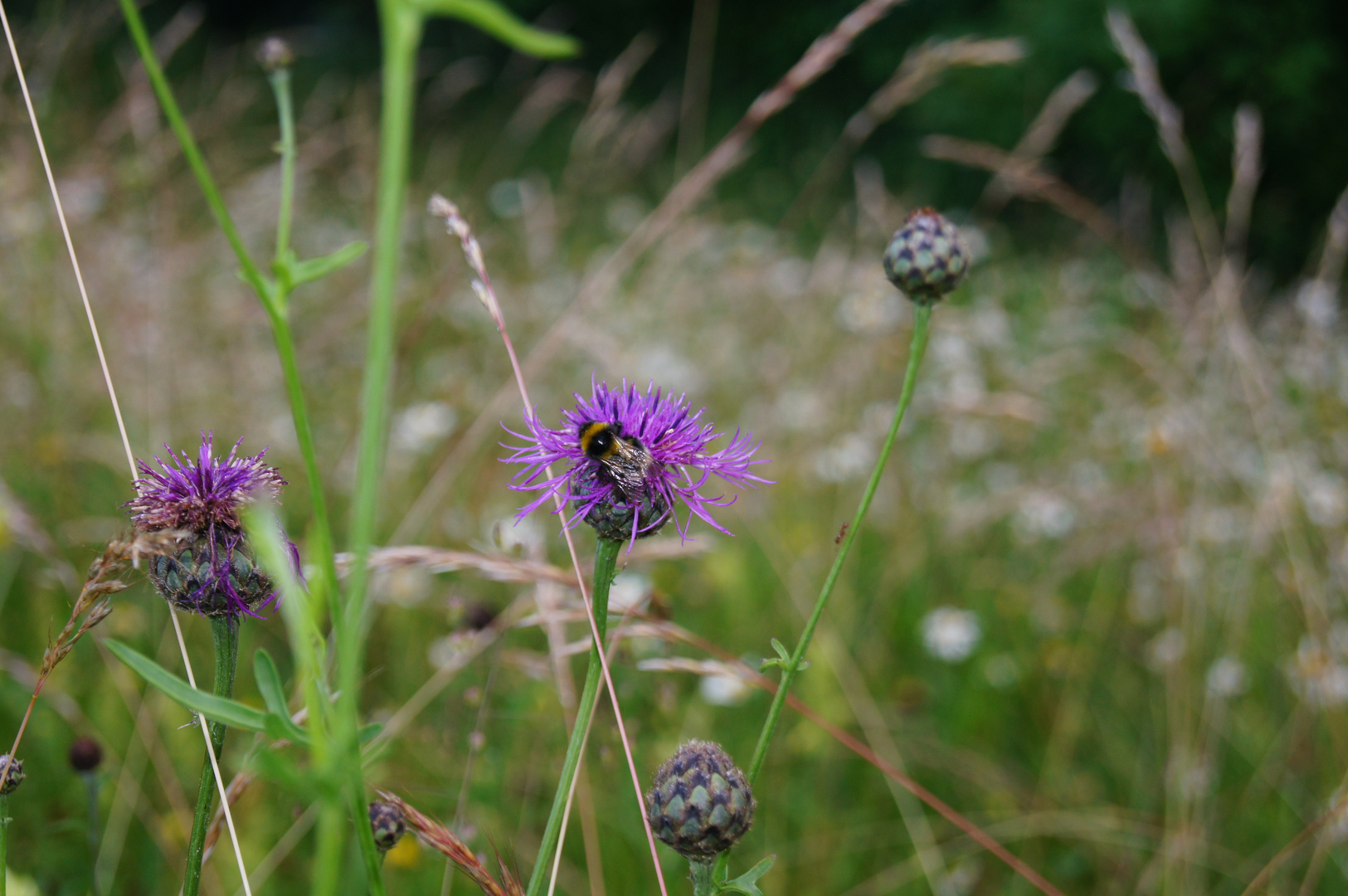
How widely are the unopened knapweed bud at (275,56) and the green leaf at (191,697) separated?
0.69 meters

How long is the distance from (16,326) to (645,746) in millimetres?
2600

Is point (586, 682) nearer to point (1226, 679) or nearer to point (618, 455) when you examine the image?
point (618, 455)

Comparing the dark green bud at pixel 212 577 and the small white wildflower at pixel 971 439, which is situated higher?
the small white wildflower at pixel 971 439

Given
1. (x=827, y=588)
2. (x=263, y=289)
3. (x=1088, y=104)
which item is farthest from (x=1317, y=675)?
(x=1088, y=104)

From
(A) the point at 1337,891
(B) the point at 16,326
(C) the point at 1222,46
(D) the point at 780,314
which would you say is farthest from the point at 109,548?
(C) the point at 1222,46

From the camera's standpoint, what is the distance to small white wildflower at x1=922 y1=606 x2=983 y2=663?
242 cm

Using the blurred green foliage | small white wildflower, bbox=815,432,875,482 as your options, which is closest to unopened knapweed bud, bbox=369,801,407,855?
small white wildflower, bbox=815,432,875,482

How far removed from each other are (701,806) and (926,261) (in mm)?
593

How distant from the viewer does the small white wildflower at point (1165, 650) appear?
234cm

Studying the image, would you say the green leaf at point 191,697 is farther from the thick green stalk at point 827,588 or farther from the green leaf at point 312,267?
the thick green stalk at point 827,588

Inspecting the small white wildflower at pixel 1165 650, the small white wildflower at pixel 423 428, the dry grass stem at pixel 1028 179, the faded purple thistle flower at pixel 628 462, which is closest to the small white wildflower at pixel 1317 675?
the small white wildflower at pixel 1165 650

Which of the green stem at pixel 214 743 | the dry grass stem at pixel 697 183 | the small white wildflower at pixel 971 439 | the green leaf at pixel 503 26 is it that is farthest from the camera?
the small white wildflower at pixel 971 439

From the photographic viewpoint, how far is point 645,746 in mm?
2066

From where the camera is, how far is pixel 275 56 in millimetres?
1024
